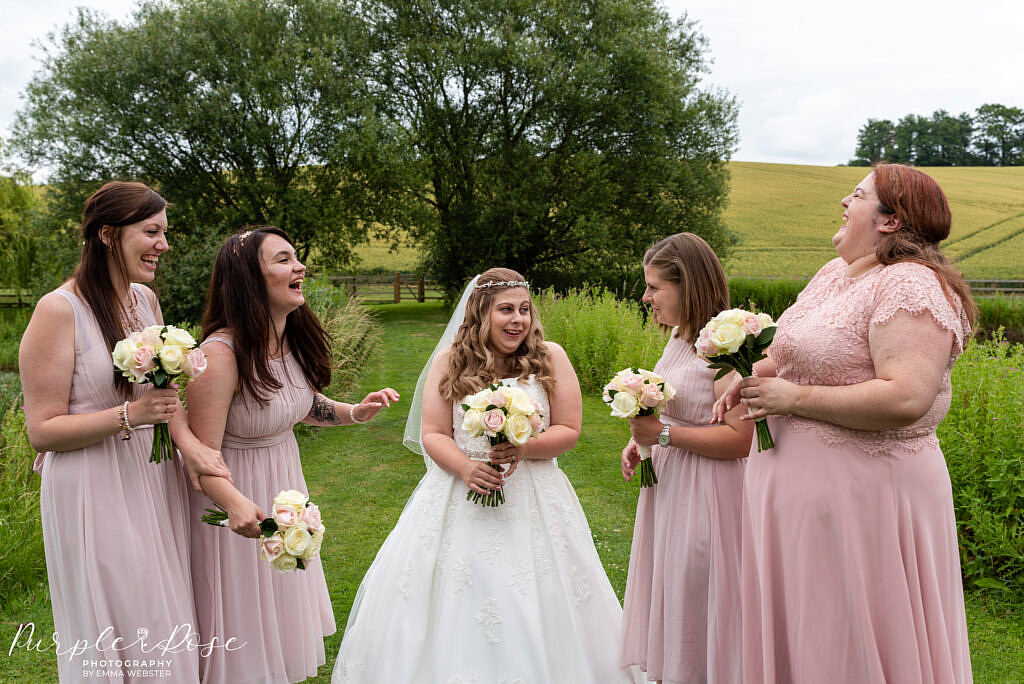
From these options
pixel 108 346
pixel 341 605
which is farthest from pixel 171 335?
pixel 341 605

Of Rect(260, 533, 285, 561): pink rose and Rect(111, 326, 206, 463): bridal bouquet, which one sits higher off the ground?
Rect(111, 326, 206, 463): bridal bouquet

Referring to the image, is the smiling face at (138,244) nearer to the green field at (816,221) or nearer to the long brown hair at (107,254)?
the long brown hair at (107,254)

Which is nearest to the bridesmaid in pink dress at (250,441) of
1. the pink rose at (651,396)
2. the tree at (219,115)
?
the pink rose at (651,396)

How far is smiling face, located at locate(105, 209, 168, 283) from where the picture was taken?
321 centimetres

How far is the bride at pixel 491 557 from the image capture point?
3605mm

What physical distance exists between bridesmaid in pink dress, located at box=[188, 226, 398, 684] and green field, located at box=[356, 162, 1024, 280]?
98.1ft

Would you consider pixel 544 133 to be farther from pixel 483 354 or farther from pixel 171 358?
pixel 171 358

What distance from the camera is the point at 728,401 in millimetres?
3260

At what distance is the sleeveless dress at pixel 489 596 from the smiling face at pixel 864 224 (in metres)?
1.78

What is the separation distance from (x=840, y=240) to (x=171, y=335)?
273cm

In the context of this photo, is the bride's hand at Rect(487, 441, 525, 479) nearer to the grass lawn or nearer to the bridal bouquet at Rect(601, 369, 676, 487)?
the bridal bouquet at Rect(601, 369, 676, 487)

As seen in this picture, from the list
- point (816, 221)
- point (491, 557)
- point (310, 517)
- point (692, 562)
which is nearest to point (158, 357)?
point (310, 517)

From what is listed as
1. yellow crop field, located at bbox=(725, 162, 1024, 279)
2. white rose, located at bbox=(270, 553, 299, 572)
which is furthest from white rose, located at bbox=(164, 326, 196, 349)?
yellow crop field, located at bbox=(725, 162, 1024, 279)

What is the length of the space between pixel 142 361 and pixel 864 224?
288 centimetres
